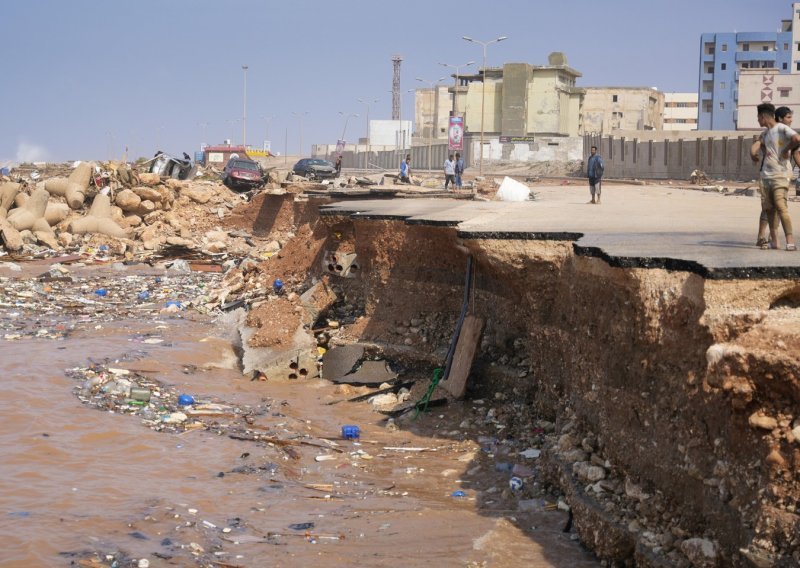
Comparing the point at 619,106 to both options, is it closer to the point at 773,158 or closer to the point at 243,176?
the point at 243,176

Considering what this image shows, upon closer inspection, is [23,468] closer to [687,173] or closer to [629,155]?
[687,173]

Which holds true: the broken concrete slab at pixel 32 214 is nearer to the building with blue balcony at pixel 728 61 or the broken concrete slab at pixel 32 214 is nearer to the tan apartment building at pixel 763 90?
the tan apartment building at pixel 763 90

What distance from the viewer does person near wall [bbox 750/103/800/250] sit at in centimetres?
873

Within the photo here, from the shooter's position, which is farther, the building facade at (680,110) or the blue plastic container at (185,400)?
the building facade at (680,110)

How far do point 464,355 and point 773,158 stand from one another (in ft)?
15.2

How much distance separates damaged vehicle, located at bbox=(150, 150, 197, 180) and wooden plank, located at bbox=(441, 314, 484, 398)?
98.9 feet

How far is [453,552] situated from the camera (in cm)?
776

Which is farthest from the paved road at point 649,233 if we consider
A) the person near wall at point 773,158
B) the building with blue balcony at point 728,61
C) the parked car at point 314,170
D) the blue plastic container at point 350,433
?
the building with blue balcony at point 728,61

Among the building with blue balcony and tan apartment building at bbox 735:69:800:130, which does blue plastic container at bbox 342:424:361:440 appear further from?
the building with blue balcony

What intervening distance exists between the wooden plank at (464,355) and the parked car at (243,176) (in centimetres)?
2778

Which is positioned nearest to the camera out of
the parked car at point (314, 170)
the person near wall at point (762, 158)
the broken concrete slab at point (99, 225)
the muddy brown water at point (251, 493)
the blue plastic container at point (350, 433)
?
the muddy brown water at point (251, 493)

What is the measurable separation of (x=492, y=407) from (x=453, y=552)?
4.04m

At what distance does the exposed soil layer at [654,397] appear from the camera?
5.74 metres

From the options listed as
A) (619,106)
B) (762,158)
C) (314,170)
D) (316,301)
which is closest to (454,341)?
(316,301)
